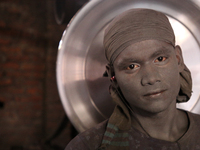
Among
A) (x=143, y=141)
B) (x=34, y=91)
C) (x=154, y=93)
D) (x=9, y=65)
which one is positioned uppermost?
(x=9, y=65)

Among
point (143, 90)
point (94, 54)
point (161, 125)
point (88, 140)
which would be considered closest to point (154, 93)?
point (143, 90)

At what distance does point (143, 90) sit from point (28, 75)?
1883mm

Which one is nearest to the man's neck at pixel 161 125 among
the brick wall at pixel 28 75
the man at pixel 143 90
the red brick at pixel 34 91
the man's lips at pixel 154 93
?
the man at pixel 143 90

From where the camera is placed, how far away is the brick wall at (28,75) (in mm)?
2275

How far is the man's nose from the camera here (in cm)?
72

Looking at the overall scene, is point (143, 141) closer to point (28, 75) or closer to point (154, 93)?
point (154, 93)

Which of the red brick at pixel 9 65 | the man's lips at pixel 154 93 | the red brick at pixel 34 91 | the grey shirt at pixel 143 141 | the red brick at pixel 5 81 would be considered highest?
the red brick at pixel 9 65

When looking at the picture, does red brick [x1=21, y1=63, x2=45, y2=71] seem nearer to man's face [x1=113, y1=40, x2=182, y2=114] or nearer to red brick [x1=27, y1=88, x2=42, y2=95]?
red brick [x1=27, y1=88, x2=42, y2=95]

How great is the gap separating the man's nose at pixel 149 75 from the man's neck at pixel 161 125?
167 millimetres

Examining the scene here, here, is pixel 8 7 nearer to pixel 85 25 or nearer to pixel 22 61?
pixel 22 61

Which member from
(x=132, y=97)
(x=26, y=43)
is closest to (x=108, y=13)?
(x=132, y=97)

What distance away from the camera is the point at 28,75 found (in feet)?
7.83

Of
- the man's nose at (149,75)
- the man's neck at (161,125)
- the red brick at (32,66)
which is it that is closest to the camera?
the man's nose at (149,75)

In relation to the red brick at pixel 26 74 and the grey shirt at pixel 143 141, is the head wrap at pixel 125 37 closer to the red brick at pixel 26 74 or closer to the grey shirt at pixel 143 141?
the grey shirt at pixel 143 141
